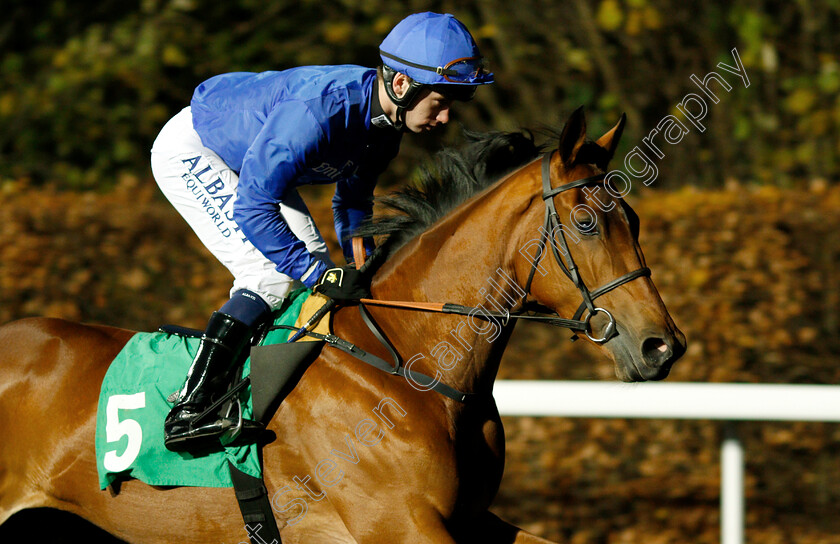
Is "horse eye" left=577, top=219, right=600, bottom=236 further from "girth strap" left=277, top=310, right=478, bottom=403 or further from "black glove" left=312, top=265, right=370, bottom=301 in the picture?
"black glove" left=312, top=265, right=370, bottom=301

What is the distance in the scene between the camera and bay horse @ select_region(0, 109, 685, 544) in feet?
8.02

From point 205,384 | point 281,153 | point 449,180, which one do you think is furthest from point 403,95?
point 205,384

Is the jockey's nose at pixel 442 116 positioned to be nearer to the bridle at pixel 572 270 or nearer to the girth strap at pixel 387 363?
the bridle at pixel 572 270

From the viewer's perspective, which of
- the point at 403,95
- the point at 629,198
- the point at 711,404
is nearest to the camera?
the point at 403,95

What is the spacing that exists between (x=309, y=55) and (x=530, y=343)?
380 centimetres

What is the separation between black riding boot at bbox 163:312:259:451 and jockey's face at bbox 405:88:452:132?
83 centimetres

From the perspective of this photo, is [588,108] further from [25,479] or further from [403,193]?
[25,479]

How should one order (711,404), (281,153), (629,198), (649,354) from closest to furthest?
(649,354) → (281,153) → (711,404) → (629,198)

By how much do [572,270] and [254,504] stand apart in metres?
1.19

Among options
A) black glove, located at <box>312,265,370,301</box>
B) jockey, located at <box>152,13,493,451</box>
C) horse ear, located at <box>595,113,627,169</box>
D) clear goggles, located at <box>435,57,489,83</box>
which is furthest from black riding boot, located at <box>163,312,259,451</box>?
horse ear, located at <box>595,113,627,169</box>

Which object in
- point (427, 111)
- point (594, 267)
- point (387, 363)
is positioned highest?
point (594, 267)

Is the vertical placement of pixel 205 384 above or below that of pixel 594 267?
below

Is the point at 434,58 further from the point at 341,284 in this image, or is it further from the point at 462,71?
the point at 341,284

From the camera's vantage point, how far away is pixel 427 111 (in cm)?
276
